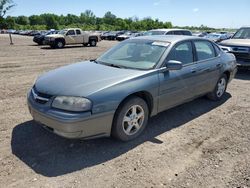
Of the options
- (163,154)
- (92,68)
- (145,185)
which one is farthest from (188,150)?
(92,68)

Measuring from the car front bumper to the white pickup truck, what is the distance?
63.7 feet

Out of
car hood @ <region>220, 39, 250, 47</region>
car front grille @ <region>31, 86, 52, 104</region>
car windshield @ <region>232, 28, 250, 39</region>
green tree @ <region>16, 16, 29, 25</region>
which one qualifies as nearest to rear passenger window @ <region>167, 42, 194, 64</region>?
car front grille @ <region>31, 86, 52, 104</region>

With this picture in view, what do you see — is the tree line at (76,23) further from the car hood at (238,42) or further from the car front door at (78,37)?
the car hood at (238,42)

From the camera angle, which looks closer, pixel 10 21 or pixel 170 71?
pixel 170 71

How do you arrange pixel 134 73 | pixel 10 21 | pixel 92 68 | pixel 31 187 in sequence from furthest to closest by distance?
pixel 10 21 < pixel 92 68 < pixel 134 73 < pixel 31 187

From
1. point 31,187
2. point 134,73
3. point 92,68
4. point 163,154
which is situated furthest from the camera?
point 92,68

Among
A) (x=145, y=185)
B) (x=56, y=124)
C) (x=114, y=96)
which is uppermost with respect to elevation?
(x=114, y=96)

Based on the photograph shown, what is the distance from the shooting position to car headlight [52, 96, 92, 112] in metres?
3.41

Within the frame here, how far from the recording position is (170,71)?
446 centimetres

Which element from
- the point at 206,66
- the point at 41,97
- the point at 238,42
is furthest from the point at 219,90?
the point at 238,42

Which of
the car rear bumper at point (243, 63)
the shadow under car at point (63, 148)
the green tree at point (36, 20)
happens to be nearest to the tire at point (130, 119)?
the shadow under car at point (63, 148)

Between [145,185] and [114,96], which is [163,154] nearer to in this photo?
[145,185]

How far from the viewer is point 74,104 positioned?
3422 mm

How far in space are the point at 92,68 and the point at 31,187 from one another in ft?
7.06
